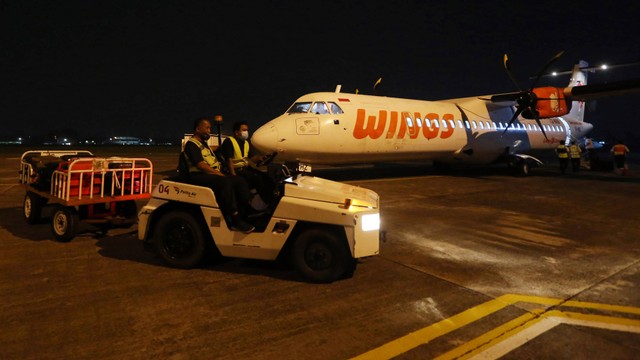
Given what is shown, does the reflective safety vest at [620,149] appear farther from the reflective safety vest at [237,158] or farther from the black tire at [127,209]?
the black tire at [127,209]

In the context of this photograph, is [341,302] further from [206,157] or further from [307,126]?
[307,126]

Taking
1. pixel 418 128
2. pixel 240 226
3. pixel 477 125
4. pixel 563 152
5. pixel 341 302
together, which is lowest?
pixel 341 302

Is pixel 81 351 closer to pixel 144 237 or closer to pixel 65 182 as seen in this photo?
pixel 144 237

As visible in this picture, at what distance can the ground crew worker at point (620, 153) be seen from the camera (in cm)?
1909

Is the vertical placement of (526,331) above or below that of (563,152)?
below

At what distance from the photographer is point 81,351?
291 centimetres

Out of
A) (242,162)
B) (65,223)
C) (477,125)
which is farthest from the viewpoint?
(477,125)

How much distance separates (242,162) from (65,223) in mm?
3040

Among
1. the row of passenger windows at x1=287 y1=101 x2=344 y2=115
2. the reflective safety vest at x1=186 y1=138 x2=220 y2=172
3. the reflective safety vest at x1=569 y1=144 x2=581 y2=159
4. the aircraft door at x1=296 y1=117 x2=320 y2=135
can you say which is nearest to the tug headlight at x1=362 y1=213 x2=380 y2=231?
the reflective safety vest at x1=186 y1=138 x2=220 y2=172

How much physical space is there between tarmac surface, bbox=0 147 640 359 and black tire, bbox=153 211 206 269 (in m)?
0.16

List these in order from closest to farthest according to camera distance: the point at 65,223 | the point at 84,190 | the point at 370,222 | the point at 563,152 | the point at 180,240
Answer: the point at 370,222 < the point at 180,240 < the point at 65,223 < the point at 84,190 < the point at 563,152

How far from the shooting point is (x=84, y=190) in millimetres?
6070

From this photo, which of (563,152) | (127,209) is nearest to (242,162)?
(127,209)

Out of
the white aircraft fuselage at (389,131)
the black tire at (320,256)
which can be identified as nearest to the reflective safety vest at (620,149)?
the white aircraft fuselage at (389,131)
